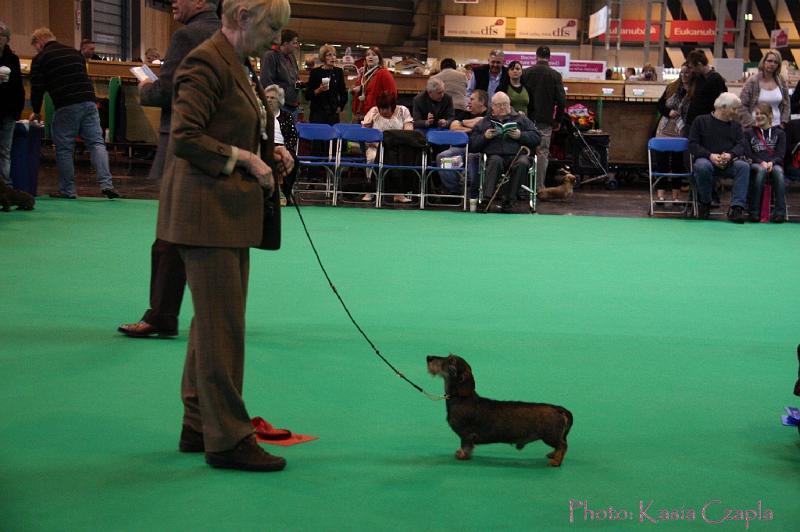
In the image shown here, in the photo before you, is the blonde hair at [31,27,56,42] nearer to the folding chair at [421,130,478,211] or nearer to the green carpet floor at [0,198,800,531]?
the green carpet floor at [0,198,800,531]

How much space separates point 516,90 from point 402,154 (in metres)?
1.88

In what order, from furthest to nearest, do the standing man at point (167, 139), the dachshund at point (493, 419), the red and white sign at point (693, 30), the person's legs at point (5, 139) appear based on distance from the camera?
1. the red and white sign at point (693, 30)
2. the person's legs at point (5, 139)
3. the standing man at point (167, 139)
4. the dachshund at point (493, 419)

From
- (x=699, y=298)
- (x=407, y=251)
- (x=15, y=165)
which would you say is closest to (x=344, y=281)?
(x=407, y=251)

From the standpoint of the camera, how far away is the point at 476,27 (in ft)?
103

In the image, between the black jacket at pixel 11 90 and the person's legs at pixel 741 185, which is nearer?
the black jacket at pixel 11 90

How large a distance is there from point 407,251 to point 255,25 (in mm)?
5444

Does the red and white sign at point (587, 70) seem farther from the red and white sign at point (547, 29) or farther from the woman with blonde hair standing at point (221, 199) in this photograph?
the woman with blonde hair standing at point (221, 199)

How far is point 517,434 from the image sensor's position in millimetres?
3396

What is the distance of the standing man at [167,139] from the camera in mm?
4684

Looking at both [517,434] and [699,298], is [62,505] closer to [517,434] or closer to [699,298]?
[517,434]

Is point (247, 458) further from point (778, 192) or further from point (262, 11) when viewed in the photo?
point (778, 192)

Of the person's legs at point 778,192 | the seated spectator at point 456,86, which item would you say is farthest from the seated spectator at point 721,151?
the seated spectator at point 456,86

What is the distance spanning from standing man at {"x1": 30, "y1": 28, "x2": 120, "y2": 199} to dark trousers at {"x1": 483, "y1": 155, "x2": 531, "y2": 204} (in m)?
4.05

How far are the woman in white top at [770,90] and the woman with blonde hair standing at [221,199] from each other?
1024 centimetres
